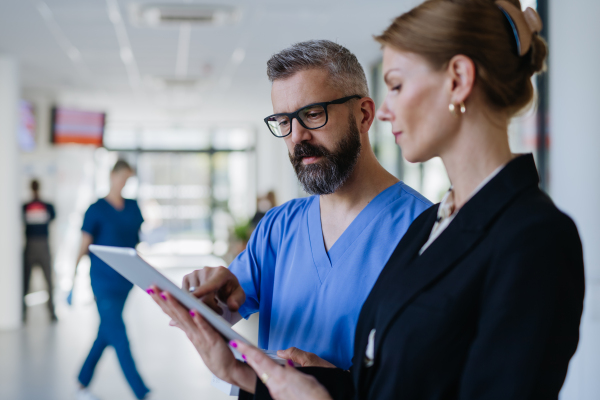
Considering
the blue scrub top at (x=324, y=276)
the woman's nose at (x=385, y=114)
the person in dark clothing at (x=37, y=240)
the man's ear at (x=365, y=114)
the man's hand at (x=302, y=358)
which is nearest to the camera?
the woman's nose at (x=385, y=114)

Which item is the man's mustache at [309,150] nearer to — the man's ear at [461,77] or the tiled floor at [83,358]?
the man's ear at [461,77]

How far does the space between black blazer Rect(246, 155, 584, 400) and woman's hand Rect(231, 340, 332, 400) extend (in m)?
0.08

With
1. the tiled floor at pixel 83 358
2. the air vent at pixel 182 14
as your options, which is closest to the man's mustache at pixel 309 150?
the tiled floor at pixel 83 358

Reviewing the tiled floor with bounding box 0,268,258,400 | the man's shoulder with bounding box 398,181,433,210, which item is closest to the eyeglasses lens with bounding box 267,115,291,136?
the man's shoulder with bounding box 398,181,433,210

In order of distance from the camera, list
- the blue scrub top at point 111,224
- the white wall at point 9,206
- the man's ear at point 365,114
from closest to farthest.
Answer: the man's ear at point 365,114, the blue scrub top at point 111,224, the white wall at point 9,206

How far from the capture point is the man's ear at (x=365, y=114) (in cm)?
128

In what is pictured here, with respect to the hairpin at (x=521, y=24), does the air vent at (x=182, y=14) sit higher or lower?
higher

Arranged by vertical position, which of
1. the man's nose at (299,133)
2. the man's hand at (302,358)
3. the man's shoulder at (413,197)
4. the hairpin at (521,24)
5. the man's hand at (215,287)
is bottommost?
the man's hand at (302,358)

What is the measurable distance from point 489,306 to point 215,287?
66 centimetres

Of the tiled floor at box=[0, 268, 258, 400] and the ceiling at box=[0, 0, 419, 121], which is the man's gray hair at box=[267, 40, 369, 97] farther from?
the tiled floor at box=[0, 268, 258, 400]

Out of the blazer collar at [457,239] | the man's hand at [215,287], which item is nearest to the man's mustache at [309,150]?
the man's hand at [215,287]

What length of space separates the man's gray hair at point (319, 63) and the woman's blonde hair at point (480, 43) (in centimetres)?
42

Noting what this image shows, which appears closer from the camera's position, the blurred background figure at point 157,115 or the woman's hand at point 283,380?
the woman's hand at point 283,380

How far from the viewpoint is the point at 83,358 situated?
14.3ft
